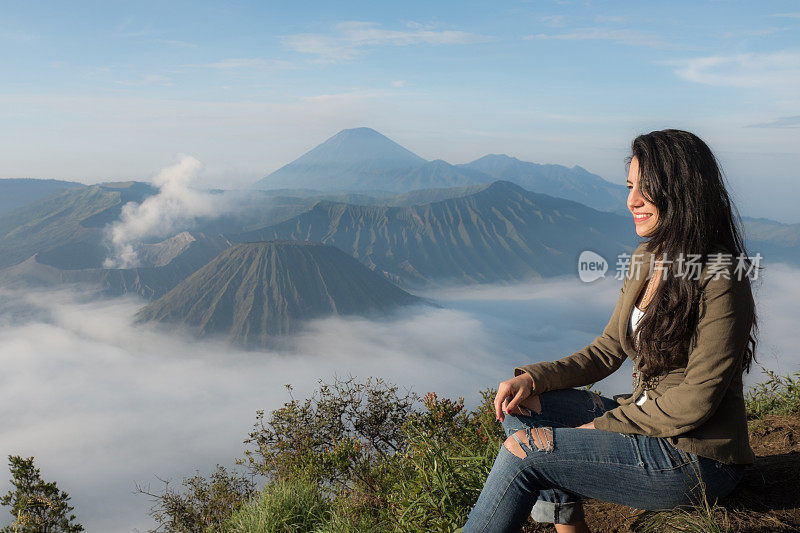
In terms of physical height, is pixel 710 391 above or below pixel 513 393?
above

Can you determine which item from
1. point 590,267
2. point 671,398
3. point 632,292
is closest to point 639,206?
point 632,292

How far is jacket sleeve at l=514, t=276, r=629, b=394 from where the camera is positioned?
2.25 meters

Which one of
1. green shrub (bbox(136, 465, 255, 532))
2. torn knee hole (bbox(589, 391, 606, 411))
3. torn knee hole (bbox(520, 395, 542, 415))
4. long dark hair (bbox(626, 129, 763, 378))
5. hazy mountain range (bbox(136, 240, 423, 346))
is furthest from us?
hazy mountain range (bbox(136, 240, 423, 346))

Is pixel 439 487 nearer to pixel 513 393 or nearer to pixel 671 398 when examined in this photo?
pixel 513 393

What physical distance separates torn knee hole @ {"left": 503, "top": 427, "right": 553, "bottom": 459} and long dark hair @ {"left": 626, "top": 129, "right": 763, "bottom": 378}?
0.48m

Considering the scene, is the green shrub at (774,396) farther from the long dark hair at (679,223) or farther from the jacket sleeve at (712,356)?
the jacket sleeve at (712,356)

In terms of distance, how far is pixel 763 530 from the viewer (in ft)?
6.63

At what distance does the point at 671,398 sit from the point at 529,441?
1.61 feet

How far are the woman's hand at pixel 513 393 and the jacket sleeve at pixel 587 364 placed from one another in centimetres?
6

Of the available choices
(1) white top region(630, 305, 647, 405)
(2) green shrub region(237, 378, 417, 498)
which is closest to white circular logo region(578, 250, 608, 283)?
(1) white top region(630, 305, 647, 405)

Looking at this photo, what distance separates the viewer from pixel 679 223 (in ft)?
6.40

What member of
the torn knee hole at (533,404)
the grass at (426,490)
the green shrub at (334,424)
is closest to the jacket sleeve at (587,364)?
the torn knee hole at (533,404)

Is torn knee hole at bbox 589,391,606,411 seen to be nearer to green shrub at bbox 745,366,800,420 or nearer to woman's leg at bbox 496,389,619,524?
woman's leg at bbox 496,389,619,524

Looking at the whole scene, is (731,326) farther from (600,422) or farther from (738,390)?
(600,422)
